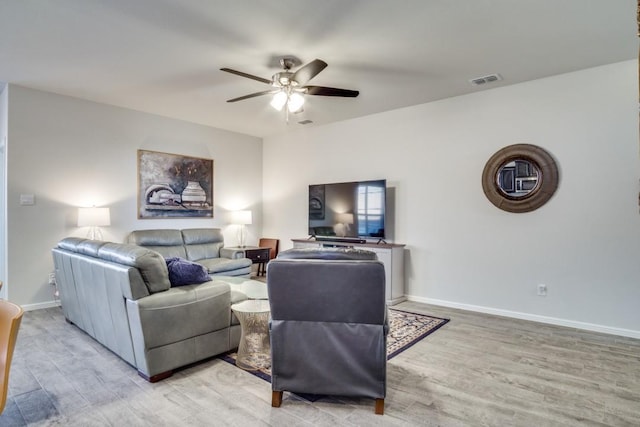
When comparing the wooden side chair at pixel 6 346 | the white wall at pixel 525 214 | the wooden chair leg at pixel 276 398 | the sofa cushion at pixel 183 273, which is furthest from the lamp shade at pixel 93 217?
the wooden side chair at pixel 6 346

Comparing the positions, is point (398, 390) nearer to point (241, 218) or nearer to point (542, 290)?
point (542, 290)

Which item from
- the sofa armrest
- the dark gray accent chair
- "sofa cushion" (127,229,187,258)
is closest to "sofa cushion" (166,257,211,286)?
the dark gray accent chair

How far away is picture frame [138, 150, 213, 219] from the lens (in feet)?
17.3

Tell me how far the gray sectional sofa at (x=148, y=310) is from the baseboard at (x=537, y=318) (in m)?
2.74

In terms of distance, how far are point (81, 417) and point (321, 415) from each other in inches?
55.5

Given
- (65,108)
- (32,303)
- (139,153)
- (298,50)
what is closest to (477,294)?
(298,50)

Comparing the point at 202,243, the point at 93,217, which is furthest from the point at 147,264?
the point at 202,243

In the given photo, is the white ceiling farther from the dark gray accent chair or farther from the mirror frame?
the dark gray accent chair

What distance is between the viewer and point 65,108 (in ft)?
14.8

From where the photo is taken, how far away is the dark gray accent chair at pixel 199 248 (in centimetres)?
497

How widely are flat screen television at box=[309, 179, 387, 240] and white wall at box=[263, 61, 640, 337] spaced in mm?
303

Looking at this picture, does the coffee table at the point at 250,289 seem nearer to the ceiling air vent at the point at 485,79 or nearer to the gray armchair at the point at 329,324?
the gray armchair at the point at 329,324

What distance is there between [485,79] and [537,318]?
2733 mm

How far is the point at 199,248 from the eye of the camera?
5457 millimetres
